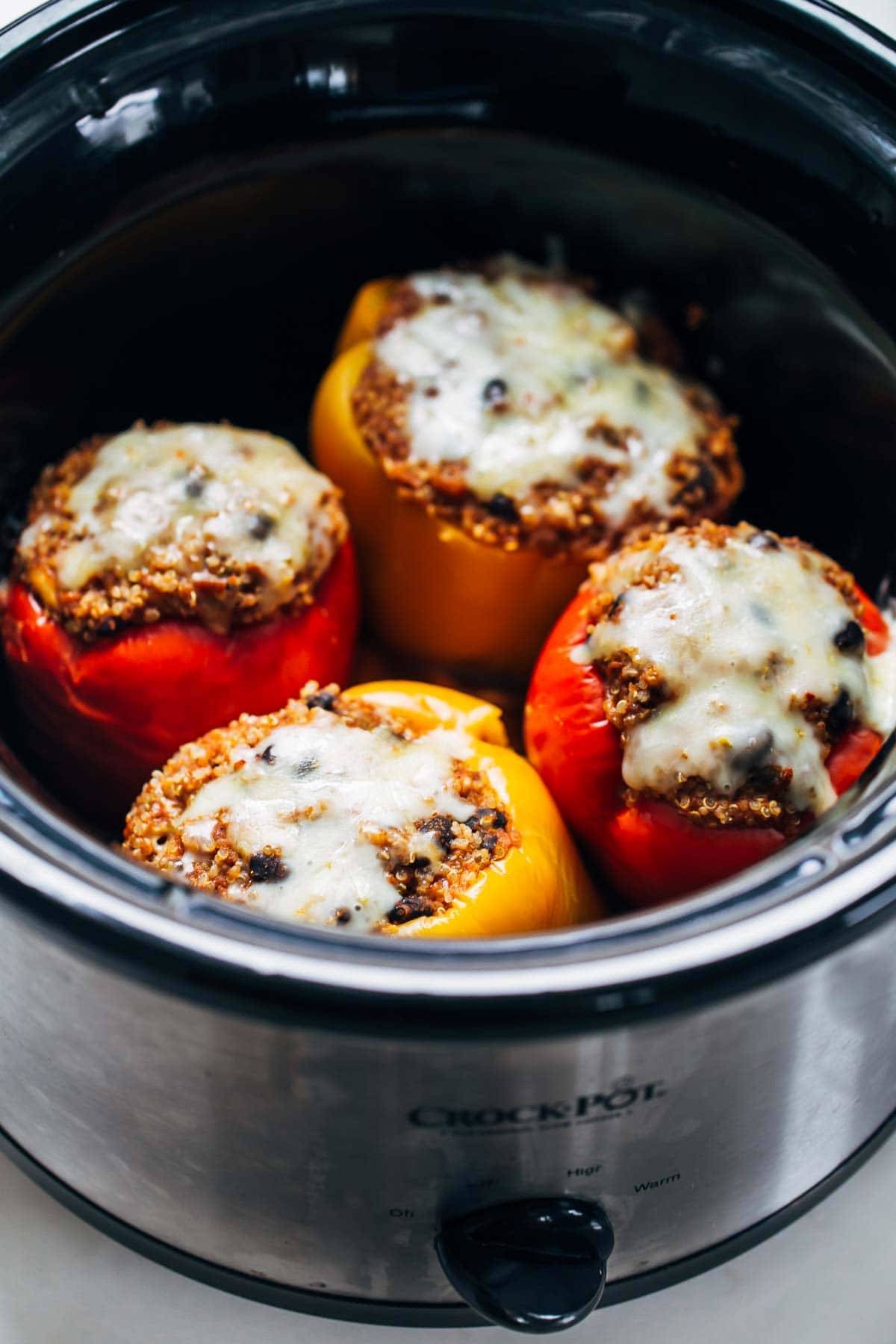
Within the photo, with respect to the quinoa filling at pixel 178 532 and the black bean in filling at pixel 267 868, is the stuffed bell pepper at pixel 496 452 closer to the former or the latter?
the quinoa filling at pixel 178 532

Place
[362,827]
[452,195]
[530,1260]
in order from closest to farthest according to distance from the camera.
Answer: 1. [530,1260]
2. [362,827]
3. [452,195]

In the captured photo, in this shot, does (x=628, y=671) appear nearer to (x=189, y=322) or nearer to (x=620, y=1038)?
(x=620, y=1038)

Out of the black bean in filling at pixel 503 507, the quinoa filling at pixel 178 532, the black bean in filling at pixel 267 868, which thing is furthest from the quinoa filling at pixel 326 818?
the black bean in filling at pixel 503 507

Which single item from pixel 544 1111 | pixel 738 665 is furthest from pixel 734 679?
pixel 544 1111

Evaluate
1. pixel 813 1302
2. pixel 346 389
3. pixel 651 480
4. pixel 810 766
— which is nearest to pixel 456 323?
pixel 346 389

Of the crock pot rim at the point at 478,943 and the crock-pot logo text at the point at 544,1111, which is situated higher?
the crock pot rim at the point at 478,943

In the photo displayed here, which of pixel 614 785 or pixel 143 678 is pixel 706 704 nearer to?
pixel 614 785
